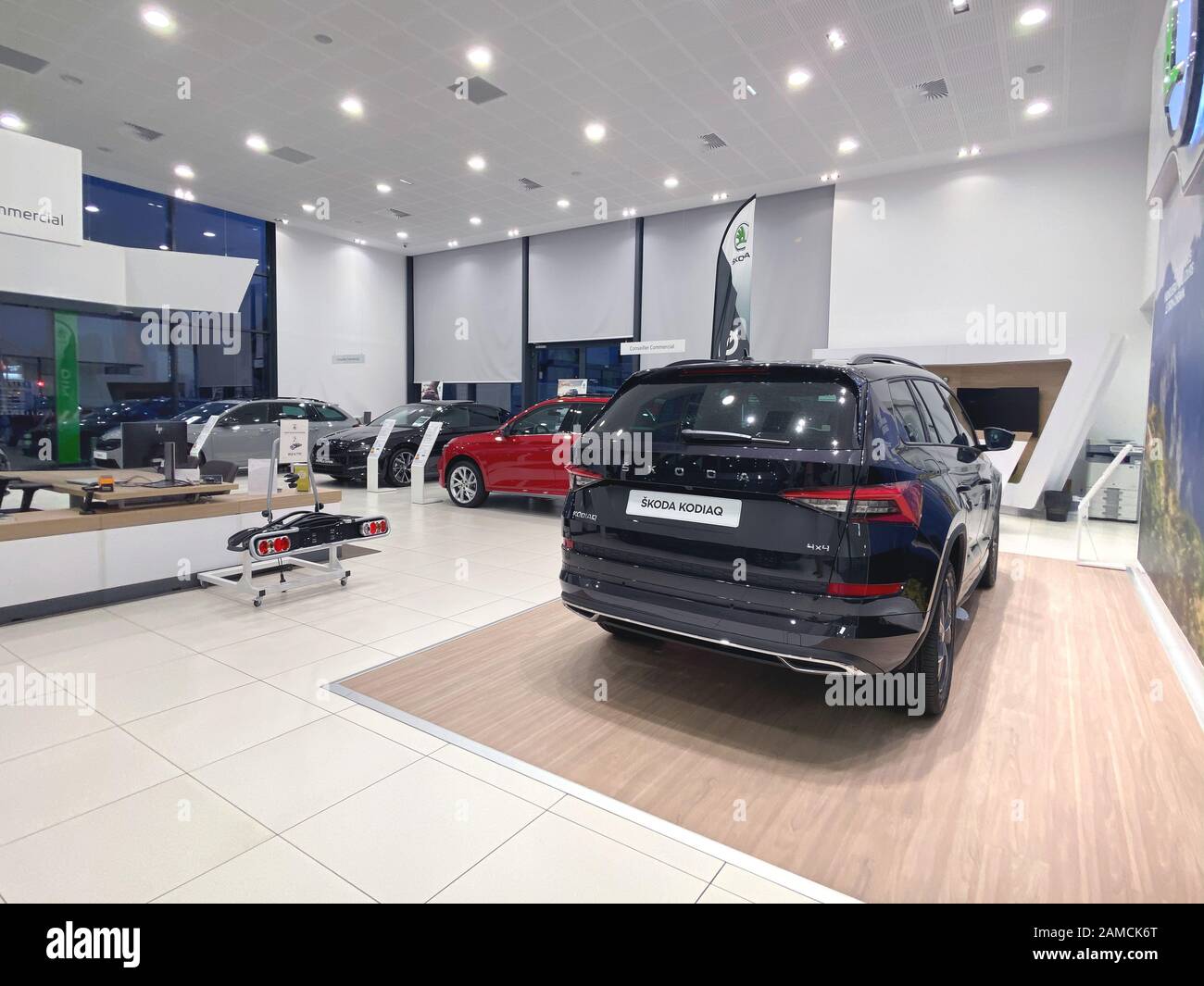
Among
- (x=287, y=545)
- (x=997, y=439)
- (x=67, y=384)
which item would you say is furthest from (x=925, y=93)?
(x=67, y=384)

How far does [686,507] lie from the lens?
2.33 metres

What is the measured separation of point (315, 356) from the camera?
1368 centimetres

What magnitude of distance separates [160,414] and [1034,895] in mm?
13738

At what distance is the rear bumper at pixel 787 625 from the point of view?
206 centimetres

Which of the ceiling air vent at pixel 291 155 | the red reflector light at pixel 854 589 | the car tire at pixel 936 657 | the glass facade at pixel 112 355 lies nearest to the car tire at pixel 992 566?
the car tire at pixel 936 657

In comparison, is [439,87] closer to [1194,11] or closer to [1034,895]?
[1194,11]

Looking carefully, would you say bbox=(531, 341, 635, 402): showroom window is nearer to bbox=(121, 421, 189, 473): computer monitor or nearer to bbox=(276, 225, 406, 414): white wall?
bbox=(276, 225, 406, 414): white wall

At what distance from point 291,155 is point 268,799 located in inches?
385

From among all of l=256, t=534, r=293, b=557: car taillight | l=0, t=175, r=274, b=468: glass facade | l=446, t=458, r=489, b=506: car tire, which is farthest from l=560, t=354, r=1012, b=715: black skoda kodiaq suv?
l=0, t=175, r=274, b=468: glass facade

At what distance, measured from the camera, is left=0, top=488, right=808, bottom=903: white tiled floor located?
5.41ft

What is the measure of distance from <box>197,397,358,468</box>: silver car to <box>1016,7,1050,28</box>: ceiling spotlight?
920cm
